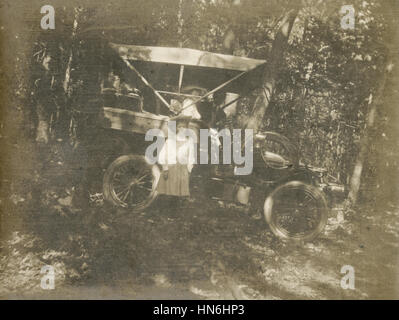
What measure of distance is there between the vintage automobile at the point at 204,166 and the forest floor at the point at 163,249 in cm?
18

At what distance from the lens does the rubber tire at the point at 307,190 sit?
4.30 metres

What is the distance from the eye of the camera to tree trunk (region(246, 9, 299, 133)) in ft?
14.0

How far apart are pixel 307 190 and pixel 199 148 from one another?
1.33 meters

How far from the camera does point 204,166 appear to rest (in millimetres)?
4344

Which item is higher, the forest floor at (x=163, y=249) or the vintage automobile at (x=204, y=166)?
the vintage automobile at (x=204, y=166)

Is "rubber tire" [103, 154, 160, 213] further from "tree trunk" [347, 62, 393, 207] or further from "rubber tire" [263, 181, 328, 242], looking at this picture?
"tree trunk" [347, 62, 393, 207]

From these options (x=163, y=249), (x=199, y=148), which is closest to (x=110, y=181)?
(x=163, y=249)

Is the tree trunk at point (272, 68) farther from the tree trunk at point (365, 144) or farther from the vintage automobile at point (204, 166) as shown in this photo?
the tree trunk at point (365, 144)

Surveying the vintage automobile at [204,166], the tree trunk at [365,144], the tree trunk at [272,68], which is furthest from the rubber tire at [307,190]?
the tree trunk at [272,68]

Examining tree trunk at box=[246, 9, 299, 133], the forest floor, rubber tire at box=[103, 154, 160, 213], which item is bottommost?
the forest floor

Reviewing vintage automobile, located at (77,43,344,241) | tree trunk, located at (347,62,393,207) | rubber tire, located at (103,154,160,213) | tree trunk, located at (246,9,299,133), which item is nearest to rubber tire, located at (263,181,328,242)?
vintage automobile, located at (77,43,344,241)

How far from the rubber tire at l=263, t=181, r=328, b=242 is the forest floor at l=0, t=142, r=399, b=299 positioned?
8 centimetres

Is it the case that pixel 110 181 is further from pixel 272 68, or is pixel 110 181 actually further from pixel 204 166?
pixel 272 68

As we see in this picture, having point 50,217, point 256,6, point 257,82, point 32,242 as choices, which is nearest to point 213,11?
point 256,6
